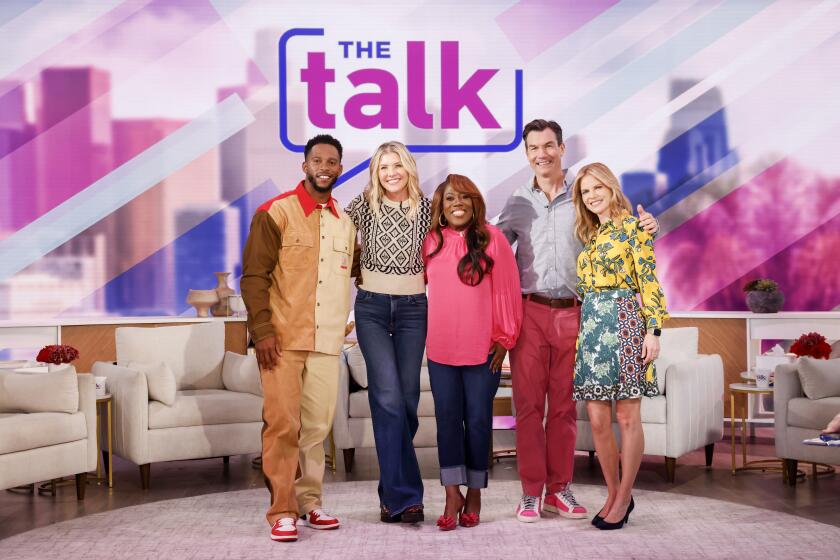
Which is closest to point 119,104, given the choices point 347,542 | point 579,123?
point 579,123

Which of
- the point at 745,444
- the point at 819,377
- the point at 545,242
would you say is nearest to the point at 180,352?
the point at 545,242

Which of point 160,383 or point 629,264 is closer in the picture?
point 629,264

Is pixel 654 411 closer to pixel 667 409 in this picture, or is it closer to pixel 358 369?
pixel 667 409

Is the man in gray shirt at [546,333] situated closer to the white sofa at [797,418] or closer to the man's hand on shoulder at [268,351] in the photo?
the man's hand on shoulder at [268,351]

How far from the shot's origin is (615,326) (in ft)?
13.1

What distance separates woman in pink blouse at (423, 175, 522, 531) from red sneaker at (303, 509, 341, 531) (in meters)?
0.46

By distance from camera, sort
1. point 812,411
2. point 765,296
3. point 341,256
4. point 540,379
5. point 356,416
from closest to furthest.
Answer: point 341,256 < point 540,379 < point 812,411 < point 356,416 < point 765,296

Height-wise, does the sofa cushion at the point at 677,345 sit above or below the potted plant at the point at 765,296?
below

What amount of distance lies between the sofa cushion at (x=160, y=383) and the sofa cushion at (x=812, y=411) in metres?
3.46

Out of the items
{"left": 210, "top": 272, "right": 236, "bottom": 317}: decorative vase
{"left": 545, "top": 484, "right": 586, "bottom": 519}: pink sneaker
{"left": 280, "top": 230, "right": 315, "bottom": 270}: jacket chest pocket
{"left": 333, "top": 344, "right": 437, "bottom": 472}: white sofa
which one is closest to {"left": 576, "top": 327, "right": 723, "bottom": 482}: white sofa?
{"left": 333, "top": 344, "right": 437, "bottom": 472}: white sofa

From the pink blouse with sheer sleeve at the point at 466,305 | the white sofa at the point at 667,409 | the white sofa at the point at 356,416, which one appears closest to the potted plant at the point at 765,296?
the white sofa at the point at 667,409

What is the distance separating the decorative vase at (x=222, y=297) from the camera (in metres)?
7.90

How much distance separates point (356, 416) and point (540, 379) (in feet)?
6.28

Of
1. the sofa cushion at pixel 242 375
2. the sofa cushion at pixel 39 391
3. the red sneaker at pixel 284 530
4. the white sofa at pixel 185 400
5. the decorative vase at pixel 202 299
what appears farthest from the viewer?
the decorative vase at pixel 202 299
